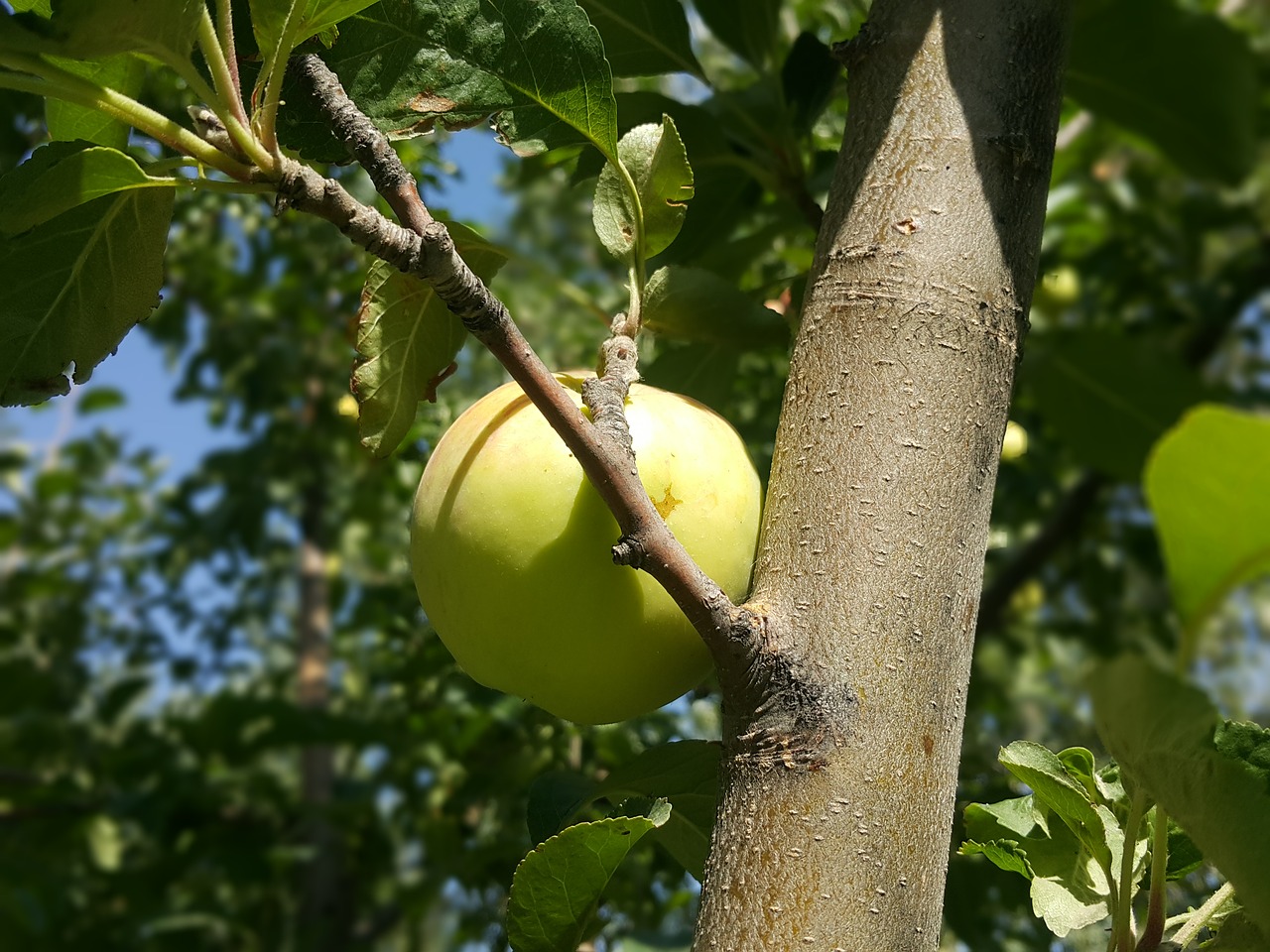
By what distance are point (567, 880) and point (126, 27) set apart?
59 cm

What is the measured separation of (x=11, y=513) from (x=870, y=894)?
4.15 m

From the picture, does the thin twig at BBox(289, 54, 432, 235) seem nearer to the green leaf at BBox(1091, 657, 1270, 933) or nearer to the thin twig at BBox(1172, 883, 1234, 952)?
the green leaf at BBox(1091, 657, 1270, 933)

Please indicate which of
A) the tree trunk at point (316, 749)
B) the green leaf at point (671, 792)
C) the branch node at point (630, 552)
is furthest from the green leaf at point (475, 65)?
the tree trunk at point (316, 749)

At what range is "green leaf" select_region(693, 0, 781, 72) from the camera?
131 cm

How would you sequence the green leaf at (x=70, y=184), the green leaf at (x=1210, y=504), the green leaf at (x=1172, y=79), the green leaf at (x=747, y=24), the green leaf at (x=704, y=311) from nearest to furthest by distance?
the green leaf at (x=1210, y=504) < the green leaf at (x=70, y=184) < the green leaf at (x=704, y=311) < the green leaf at (x=747, y=24) < the green leaf at (x=1172, y=79)

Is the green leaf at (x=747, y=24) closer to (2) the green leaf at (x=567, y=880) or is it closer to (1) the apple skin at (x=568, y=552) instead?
(1) the apple skin at (x=568, y=552)

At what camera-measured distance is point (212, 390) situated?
3357 mm

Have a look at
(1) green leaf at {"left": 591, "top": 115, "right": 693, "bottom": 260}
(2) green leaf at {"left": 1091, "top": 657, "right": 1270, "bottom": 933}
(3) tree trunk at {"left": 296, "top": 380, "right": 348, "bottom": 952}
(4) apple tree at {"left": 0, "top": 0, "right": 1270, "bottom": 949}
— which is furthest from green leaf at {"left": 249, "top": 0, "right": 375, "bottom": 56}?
(3) tree trunk at {"left": 296, "top": 380, "right": 348, "bottom": 952}

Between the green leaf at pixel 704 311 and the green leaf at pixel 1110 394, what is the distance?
95cm

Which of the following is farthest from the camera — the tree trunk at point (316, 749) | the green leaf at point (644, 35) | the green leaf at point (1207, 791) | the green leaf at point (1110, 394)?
the tree trunk at point (316, 749)

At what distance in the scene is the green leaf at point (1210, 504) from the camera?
49 cm

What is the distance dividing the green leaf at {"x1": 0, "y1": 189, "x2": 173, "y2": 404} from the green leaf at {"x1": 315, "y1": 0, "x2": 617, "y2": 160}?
0.58 ft

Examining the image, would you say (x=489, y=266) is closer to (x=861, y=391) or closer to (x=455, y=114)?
(x=455, y=114)

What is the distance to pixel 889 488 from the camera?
0.79 m
